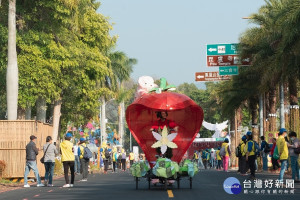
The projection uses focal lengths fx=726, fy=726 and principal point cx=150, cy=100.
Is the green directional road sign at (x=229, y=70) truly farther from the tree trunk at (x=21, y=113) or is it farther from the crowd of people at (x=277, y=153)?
the tree trunk at (x=21, y=113)

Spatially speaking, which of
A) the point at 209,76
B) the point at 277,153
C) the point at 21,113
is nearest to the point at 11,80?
the point at 21,113

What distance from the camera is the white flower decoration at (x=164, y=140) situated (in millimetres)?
21719

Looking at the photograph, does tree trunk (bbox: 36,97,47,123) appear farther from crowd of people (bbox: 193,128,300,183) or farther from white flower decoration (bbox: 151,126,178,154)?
white flower decoration (bbox: 151,126,178,154)

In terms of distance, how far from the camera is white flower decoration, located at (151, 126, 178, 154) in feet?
71.3

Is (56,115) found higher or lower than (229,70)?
lower

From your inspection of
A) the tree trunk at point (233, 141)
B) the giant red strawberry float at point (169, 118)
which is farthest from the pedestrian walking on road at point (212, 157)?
the giant red strawberry float at point (169, 118)

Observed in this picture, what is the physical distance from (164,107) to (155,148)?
1570 mm

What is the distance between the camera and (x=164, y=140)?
21.9 m

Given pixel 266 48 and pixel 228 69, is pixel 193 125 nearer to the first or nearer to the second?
pixel 266 48

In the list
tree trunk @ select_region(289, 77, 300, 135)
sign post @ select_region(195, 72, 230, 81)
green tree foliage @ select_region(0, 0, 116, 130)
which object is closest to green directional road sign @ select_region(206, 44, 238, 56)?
sign post @ select_region(195, 72, 230, 81)

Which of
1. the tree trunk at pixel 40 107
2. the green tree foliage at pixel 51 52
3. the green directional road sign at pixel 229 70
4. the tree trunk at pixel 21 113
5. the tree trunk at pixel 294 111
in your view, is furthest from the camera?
the green directional road sign at pixel 229 70

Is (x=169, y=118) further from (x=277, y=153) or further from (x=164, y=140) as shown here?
(x=277, y=153)

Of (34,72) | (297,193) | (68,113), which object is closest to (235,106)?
(68,113)

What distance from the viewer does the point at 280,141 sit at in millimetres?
23812
